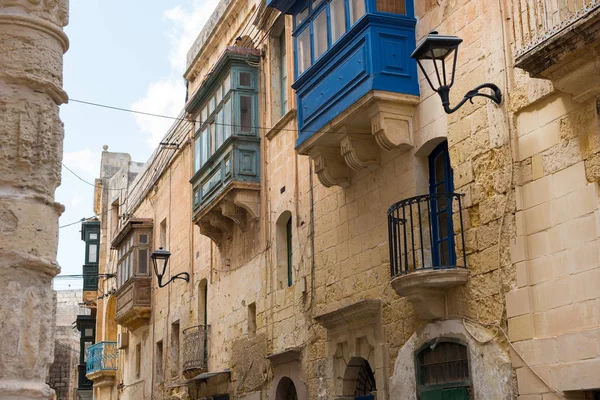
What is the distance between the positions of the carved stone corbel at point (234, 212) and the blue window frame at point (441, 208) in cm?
605

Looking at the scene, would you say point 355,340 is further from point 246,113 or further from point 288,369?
point 246,113

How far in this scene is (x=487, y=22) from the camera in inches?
363

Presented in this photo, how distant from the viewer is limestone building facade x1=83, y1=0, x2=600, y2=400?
793cm

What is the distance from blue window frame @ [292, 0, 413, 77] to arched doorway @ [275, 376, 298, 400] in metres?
4.96

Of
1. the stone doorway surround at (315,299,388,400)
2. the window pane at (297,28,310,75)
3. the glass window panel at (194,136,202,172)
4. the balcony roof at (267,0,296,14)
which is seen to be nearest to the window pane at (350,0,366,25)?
the window pane at (297,28,310,75)

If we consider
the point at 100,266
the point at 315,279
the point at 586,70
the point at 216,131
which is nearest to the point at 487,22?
A: the point at 586,70

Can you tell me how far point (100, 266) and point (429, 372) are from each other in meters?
23.8

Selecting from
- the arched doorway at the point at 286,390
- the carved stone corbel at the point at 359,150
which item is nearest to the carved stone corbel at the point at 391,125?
the carved stone corbel at the point at 359,150

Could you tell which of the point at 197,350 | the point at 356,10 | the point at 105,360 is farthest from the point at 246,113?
the point at 105,360

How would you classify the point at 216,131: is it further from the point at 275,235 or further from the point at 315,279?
the point at 315,279

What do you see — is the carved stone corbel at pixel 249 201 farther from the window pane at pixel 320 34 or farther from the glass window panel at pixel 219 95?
the window pane at pixel 320 34

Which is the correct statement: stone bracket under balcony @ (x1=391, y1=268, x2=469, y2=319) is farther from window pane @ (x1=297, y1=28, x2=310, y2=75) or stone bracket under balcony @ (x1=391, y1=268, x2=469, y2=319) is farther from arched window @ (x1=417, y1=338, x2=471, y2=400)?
window pane @ (x1=297, y1=28, x2=310, y2=75)

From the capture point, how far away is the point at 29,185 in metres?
3.63

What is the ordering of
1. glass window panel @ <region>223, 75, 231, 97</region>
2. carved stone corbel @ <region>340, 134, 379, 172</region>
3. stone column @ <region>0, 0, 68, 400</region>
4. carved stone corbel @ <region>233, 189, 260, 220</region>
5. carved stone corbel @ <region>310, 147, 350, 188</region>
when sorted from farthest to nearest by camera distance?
glass window panel @ <region>223, 75, 231, 97</region>
carved stone corbel @ <region>233, 189, 260, 220</region>
carved stone corbel @ <region>310, 147, 350, 188</region>
carved stone corbel @ <region>340, 134, 379, 172</region>
stone column @ <region>0, 0, 68, 400</region>
